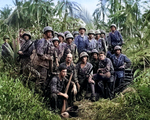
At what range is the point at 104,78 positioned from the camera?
22.0 feet

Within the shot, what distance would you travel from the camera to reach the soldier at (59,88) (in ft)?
18.1

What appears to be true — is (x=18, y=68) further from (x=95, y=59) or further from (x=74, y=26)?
(x=74, y=26)

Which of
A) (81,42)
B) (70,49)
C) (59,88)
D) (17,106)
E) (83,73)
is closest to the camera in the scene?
(17,106)

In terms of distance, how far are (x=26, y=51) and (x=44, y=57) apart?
785mm

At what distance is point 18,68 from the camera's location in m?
6.58

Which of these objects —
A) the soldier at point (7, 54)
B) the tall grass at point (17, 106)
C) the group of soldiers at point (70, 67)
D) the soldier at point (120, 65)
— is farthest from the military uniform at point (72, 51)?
the tall grass at point (17, 106)

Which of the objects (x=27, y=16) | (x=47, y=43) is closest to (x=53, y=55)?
(x=47, y=43)

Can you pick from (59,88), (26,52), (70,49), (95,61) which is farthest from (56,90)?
(95,61)

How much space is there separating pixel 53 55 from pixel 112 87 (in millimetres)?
2179

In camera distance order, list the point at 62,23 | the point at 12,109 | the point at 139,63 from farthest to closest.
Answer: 1. the point at 62,23
2. the point at 139,63
3. the point at 12,109

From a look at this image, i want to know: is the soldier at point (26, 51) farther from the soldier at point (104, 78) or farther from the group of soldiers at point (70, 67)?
the soldier at point (104, 78)

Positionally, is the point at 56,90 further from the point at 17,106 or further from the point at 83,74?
the point at 83,74

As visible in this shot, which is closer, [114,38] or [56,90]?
[56,90]

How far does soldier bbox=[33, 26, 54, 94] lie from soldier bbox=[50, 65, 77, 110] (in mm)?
606
